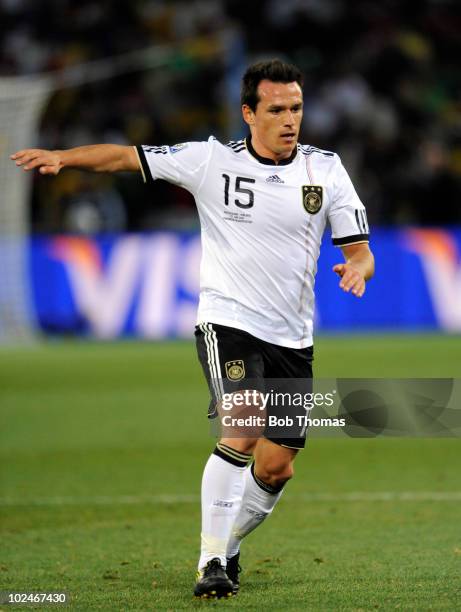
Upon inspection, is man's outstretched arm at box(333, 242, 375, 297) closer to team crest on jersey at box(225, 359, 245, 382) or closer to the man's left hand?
the man's left hand

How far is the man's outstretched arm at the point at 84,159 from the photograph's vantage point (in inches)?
217

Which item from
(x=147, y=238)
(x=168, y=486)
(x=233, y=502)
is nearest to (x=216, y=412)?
(x=233, y=502)

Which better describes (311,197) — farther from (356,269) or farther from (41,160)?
(41,160)

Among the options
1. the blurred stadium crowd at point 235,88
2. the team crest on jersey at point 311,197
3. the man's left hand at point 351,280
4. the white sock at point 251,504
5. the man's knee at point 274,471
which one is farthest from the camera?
the blurred stadium crowd at point 235,88

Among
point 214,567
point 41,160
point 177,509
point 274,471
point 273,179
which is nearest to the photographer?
point 214,567

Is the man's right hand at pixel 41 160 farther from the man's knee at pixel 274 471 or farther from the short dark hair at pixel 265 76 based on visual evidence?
the man's knee at pixel 274 471

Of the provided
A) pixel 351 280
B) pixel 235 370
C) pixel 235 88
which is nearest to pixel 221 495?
pixel 235 370

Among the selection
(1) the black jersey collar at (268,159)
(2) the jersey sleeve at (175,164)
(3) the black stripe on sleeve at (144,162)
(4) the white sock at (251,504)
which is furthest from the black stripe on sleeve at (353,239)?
(4) the white sock at (251,504)

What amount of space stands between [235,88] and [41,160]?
60.3 ft

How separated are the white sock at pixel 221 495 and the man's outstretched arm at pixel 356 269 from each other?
2.80 ft

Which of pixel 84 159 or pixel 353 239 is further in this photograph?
pixel 353 239

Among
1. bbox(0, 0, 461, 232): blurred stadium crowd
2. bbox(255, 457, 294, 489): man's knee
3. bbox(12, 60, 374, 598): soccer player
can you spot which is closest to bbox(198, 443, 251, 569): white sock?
bbox(12, 60, 374, 598): soccer player

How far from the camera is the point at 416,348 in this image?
18266 mm

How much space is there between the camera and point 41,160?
5520mm
